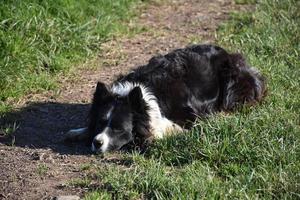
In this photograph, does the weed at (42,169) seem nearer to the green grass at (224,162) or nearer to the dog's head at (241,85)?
the green grass at (224,162)

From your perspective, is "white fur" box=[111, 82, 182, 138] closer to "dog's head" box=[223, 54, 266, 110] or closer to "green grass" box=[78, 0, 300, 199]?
"green grass" box=[78, 0, 300, 199]

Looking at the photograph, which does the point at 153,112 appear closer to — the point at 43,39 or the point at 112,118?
the point at 112,118

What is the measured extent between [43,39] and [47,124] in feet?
6.17

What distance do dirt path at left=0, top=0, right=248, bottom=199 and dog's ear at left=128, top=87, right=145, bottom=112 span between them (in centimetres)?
65

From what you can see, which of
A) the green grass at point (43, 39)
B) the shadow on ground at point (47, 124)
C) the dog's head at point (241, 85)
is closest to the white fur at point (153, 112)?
the shadow on ground at point (47, 124)

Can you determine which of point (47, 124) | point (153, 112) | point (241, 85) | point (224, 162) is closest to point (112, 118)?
point (153, 112)

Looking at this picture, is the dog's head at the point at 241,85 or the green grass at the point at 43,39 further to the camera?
the green grass at the point at 43,39

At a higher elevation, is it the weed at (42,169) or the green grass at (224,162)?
the green grass at (224,162)

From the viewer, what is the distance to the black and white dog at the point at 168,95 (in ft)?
21.4

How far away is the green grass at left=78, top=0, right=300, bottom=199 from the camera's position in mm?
5340

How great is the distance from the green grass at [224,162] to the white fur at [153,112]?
386 millimetres

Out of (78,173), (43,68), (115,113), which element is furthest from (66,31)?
(78,173)

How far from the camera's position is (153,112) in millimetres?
6773

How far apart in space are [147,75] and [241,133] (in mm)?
1388
